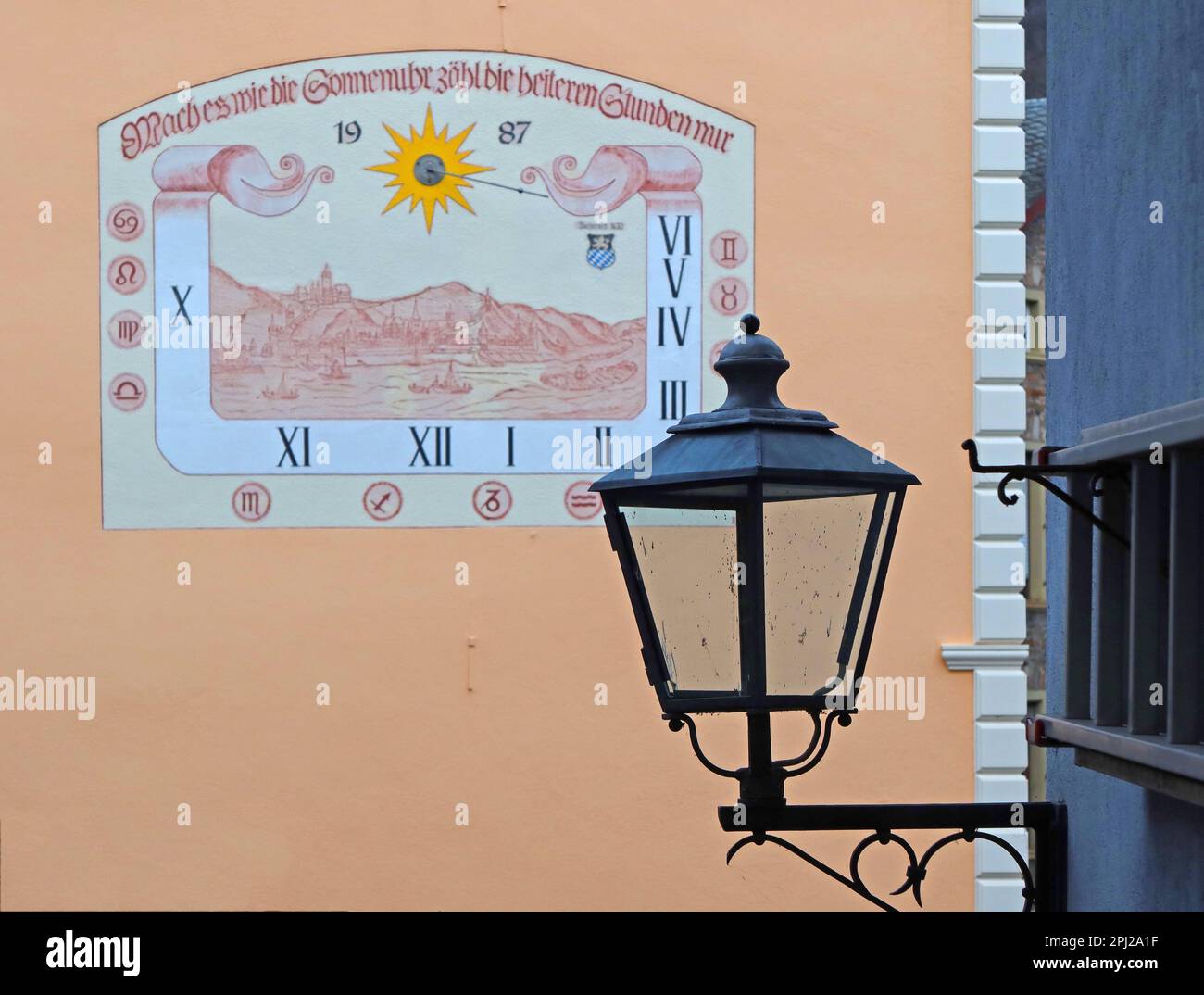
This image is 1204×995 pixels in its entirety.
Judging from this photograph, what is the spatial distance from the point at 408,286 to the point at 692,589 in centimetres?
520

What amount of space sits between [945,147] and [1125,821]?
5156mm

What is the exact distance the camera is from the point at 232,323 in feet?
25.3

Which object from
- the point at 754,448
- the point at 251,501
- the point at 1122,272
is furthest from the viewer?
the point at 251,501

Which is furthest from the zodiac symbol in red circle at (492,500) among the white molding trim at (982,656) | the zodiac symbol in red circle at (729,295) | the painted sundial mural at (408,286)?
the white molding trim at (982,656)

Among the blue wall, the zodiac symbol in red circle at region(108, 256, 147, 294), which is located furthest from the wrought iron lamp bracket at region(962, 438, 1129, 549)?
the zodiac symbol in red circle at region(108, 256, 147, 294)

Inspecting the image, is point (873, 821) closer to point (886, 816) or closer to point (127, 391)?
point (886, 816)

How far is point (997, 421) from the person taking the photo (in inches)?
306

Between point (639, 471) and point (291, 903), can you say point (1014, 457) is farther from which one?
point (639, 471)

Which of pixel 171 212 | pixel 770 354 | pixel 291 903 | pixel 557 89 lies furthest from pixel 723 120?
pixel 770 354

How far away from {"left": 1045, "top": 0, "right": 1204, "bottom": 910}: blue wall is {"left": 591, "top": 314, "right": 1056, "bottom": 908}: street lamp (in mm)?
517

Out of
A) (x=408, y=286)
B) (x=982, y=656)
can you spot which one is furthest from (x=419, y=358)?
(x=982, y=656)

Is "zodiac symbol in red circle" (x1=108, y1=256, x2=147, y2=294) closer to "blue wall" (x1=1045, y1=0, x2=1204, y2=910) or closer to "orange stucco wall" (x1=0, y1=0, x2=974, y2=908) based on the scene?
"orange stucco wall" (x1=0, y1=0, x2=974, y2=908)

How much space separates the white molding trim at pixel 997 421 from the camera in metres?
7.67

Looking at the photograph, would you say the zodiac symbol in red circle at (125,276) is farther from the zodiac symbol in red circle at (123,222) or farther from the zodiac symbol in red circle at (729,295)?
the zodiac symbol in red circle at (729,295)
